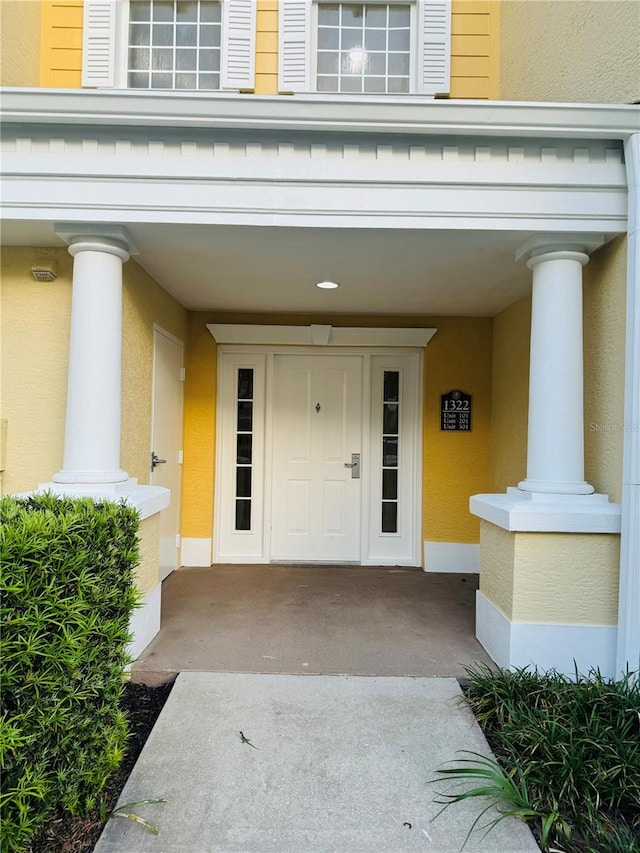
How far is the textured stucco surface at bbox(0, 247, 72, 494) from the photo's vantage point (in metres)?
3.12

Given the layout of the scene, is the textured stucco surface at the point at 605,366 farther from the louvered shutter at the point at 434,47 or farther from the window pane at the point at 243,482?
the window pane at the point at 243,482

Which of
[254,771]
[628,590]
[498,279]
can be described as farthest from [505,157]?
[254,771]

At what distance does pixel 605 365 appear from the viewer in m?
2.74

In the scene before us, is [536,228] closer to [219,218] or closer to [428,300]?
[428,300]

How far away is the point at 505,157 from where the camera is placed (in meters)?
2.70

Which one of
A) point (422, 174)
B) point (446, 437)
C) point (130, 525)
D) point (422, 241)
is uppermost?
point (422, 174)

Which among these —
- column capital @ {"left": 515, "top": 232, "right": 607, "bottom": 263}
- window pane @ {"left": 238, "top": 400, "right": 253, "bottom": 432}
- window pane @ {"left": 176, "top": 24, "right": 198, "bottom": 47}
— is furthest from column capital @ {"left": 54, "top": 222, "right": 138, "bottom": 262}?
window pane @ {"left": 176, "top": 24, "right": 198, "bottom": 47}

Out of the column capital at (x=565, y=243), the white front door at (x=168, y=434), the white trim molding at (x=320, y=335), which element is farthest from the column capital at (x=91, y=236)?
the column capital at (x=565, y=243)

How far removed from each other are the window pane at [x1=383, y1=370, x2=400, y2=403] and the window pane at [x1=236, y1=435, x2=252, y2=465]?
5.05 feet

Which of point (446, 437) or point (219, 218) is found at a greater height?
point (219, 218)

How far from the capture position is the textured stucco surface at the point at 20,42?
3484mm

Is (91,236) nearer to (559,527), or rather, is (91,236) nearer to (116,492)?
(116,492)

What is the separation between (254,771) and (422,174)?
315 cm

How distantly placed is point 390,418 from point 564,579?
8.33 ft
